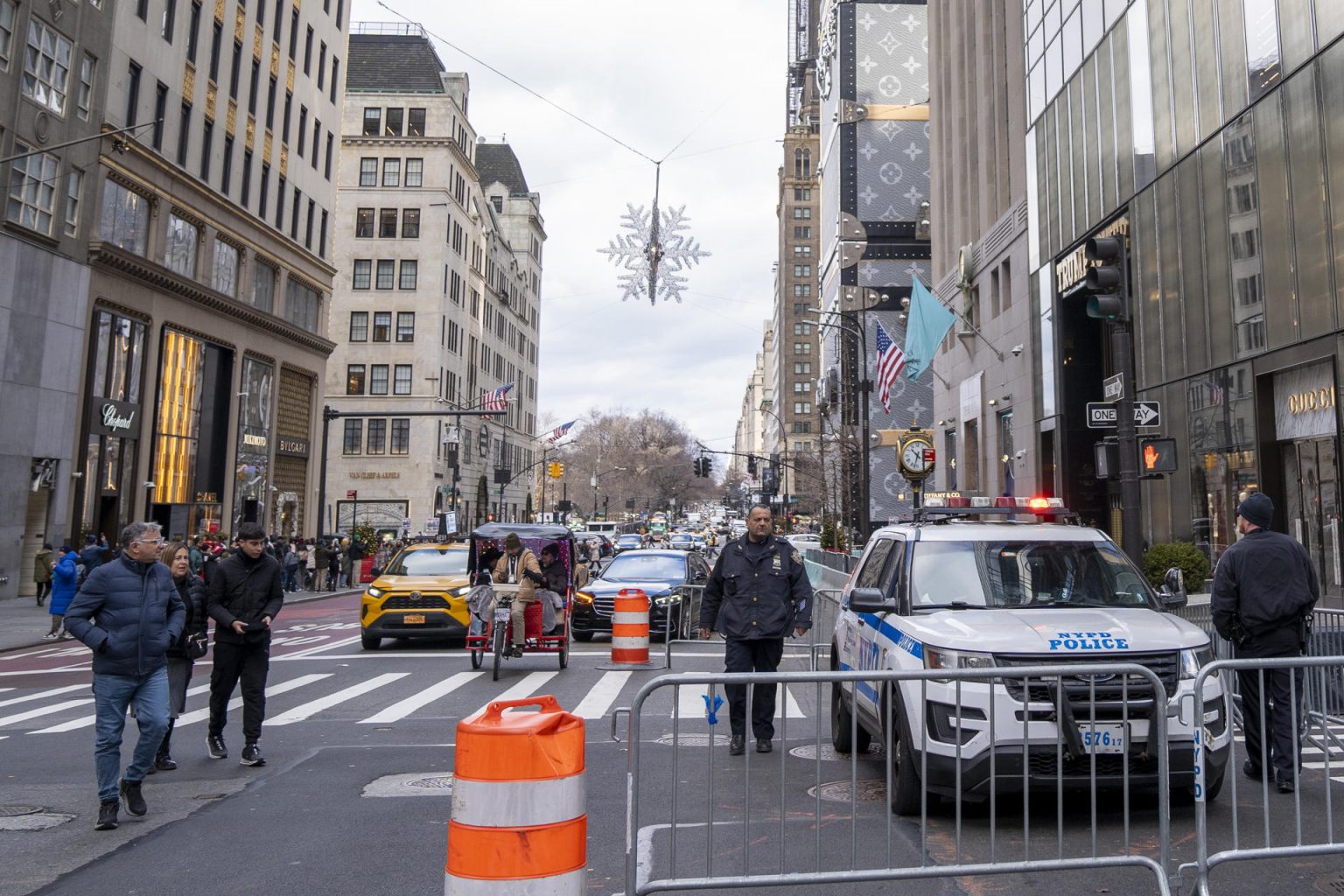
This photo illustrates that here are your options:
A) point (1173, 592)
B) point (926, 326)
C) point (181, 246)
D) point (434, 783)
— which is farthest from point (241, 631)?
point (181, 246)

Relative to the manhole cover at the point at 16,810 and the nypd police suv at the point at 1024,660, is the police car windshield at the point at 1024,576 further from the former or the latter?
the manhole cover at the point at 16,810

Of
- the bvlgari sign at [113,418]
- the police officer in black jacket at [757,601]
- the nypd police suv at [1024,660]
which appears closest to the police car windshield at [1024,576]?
the nypd police suv at [1024,660]

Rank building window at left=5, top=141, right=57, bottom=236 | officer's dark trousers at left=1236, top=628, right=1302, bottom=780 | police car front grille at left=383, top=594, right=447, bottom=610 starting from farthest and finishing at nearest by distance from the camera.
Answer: building window at left=5, top=141, right=57, bottom=236, police car front grille at left=383, top=594, right=447, bottom=610, officer's dark trousers at left=1236, top=628, right=1302, bottom=780

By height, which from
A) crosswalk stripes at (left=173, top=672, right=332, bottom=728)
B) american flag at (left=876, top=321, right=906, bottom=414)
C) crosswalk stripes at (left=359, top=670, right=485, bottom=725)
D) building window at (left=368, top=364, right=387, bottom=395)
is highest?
building window at (left=368, top=364, right=387, bottom=395)

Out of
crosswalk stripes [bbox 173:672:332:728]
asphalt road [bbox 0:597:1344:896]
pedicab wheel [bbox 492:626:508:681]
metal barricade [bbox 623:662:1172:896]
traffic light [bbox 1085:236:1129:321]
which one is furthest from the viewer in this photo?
pedicab wheel [bbox 492:626:508:681]

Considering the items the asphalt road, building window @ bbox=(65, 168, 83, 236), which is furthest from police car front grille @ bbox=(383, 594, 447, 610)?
building window @ bbox=(65, 168, 83, 236)

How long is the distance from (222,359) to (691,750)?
1397 inches

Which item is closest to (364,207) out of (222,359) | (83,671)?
(222,359)

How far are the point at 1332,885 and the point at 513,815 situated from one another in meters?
4.19

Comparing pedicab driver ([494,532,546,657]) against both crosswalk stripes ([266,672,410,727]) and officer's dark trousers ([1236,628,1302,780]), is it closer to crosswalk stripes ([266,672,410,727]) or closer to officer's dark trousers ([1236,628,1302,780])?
crosswalk stripes ([266,672,410,727])

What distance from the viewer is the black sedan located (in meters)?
17.8

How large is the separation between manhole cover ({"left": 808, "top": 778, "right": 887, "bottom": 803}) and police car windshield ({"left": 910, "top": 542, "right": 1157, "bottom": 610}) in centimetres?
130

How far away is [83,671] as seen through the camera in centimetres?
1527

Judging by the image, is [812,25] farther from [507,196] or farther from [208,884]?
[208,884]
